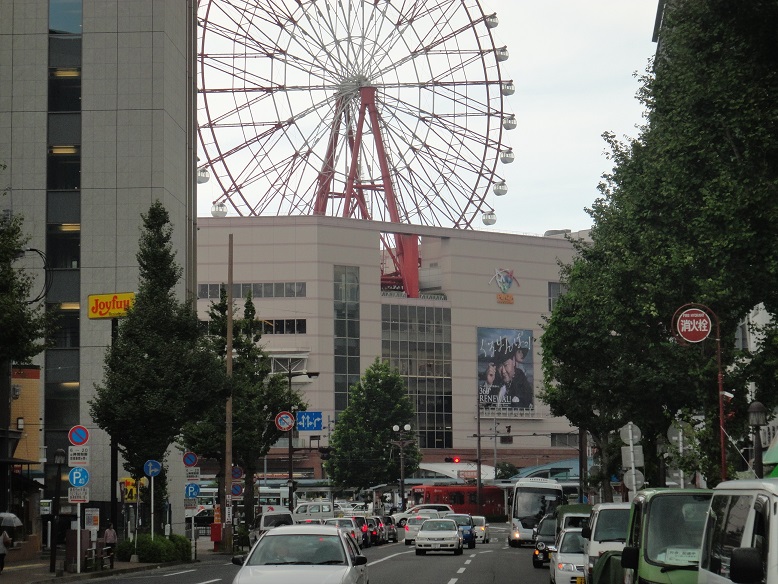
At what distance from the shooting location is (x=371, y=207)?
104062mm

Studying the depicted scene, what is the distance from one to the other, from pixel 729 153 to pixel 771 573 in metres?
18.4

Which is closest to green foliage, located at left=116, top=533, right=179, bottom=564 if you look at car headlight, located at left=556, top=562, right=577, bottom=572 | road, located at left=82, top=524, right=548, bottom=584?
road, located at left=82, top=524, right=548, bottom=584

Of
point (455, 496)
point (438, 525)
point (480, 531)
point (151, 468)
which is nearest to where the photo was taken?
point (151, 468)

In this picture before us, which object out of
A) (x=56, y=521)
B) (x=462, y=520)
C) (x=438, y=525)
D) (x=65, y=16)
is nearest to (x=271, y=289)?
(x=65, y=16)

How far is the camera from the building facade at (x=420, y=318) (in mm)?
120625

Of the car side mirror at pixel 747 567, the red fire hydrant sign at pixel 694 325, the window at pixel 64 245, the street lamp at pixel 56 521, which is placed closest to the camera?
the car side mirror at pixel 747 567

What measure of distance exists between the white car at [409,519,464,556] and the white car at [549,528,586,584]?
20365 millimetres

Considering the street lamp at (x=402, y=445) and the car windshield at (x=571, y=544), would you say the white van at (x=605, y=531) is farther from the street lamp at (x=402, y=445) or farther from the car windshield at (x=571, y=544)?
the street lamp at (x=402, y=445)

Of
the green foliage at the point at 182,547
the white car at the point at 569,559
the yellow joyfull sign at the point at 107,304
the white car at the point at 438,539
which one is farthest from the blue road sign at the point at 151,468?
the white car at the point at 569,559

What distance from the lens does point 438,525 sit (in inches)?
1909

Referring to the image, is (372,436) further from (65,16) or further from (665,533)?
(665,533)

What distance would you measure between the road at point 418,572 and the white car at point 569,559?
328 centimetres

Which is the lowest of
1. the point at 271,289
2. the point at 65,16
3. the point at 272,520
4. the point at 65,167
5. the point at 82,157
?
the point at 272,520

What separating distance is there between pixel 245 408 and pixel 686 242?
31.6m
